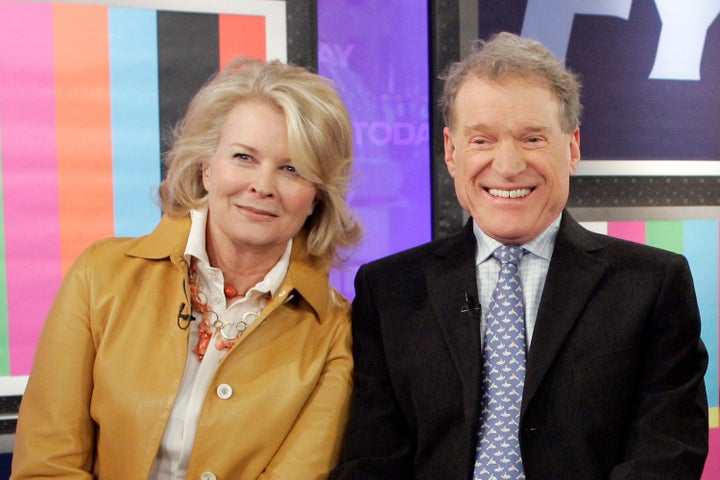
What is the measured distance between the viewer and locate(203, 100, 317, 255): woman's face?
2.14 meters

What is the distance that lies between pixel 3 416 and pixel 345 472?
1399mm

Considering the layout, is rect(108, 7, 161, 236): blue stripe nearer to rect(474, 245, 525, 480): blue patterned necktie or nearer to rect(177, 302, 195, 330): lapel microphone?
rect(177, 302, 195, 330): lapel microphone

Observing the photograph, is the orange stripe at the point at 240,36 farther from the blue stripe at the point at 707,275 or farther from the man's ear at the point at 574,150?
the blue stripe at the point at 707,275

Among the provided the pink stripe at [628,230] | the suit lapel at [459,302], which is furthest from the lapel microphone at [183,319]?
the pink stripe at [628,230]

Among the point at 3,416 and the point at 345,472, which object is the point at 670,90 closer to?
the point at 345,472

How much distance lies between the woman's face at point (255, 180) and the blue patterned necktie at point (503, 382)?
640mm

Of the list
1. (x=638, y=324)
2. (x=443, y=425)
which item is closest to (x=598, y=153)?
(x=638, y=324)

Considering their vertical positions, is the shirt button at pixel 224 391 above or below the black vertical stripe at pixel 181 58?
below

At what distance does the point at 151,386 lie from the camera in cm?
205

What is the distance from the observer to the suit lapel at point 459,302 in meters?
1.96

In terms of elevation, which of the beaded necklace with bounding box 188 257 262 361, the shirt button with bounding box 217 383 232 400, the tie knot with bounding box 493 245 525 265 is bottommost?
the shirt button with bounding box 217 383 232 400

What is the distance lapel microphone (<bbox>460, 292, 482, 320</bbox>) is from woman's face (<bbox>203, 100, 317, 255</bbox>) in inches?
21.8

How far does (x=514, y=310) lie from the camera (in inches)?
77.9

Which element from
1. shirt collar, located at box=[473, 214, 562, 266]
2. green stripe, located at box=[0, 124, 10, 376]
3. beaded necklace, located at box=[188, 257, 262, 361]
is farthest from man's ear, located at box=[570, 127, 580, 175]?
green stripe, located at box=[0, 124, 10, 376]
